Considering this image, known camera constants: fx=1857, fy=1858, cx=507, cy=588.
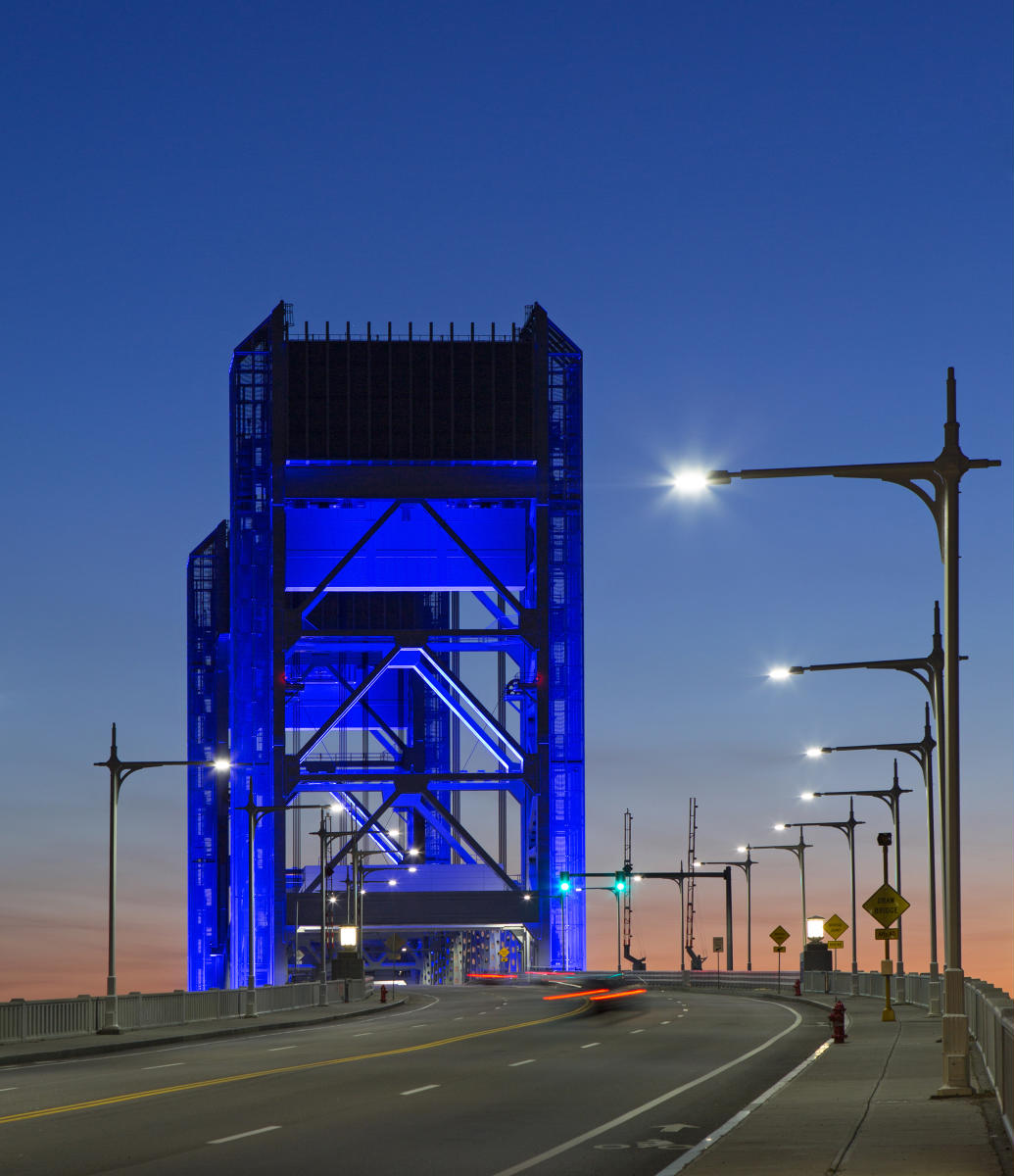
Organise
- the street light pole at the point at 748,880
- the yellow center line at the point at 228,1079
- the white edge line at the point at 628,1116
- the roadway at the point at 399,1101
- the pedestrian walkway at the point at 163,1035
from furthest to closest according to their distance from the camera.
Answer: the street light pole at the point at 748,880, the pedestrian walkway at the point at 163,1035, the yellow center line at the point at 228,1079, the roadway at the point at 399,1101, the white edge line at the point at 628,1116

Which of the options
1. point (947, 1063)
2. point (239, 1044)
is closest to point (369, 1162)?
point (947, 1063)

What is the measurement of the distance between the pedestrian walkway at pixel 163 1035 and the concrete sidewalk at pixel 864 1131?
15.5 meters

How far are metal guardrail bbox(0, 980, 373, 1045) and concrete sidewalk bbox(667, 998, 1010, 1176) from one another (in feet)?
58.5

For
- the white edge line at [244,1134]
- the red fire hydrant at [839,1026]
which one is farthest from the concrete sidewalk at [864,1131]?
the red fire hydrant at [839,1026]

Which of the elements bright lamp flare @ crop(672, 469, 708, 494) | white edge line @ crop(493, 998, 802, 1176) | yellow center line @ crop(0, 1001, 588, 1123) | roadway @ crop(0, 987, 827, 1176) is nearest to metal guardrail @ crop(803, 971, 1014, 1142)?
roadway @ crop(0, 987, 827, 1176)

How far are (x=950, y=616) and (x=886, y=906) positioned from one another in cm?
1768

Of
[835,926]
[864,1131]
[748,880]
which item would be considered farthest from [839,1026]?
[748,880]

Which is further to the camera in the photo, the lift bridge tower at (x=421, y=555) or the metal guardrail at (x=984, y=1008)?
the lift bridge tower at (x=421, y=555)

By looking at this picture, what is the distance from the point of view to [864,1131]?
18.5m

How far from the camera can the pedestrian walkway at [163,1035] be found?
118ft

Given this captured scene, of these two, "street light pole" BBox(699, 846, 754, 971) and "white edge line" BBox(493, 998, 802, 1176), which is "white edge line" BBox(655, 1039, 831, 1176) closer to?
"white edge line" BBox(493, 998, 802, 1176)

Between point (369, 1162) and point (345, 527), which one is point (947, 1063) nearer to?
point (369, 1162)

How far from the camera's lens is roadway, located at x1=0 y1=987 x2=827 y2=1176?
17.8 meters

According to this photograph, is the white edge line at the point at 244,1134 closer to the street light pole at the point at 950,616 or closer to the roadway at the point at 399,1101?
the roadway at the point at 399,1101
